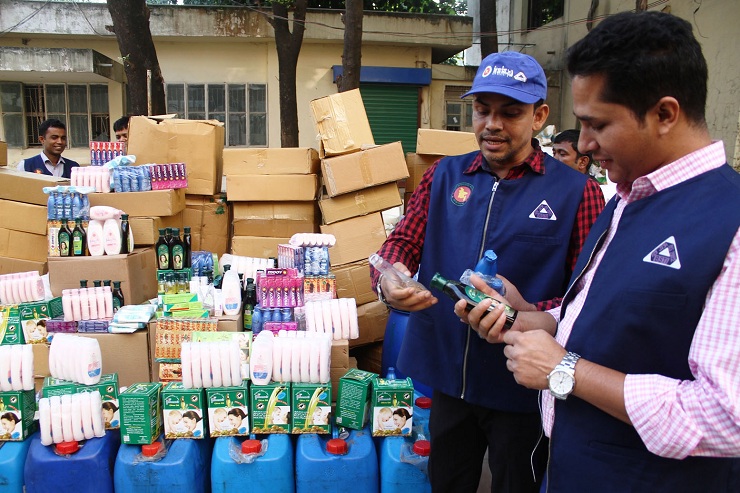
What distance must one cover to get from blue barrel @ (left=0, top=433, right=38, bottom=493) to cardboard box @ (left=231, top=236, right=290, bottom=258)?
97.4 inches

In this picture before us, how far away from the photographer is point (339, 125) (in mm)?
4445

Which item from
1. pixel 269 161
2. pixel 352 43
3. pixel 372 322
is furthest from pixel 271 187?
pixel 352 43

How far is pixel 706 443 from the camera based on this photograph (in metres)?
0.94

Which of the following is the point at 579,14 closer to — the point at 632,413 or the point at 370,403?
the point at 370,403

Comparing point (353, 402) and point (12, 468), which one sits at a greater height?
point (353, 402)

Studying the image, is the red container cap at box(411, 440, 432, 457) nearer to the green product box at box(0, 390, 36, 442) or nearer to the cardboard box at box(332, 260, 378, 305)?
the cardboard box at box(332, 260, 378, 305)

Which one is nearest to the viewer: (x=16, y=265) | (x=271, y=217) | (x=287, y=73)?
(x=16, y=265)

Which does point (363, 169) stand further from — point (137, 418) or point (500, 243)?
point (500, 243)

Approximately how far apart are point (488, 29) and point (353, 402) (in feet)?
30.0

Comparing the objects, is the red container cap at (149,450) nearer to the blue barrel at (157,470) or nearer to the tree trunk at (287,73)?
the blue barrel at (157,470)

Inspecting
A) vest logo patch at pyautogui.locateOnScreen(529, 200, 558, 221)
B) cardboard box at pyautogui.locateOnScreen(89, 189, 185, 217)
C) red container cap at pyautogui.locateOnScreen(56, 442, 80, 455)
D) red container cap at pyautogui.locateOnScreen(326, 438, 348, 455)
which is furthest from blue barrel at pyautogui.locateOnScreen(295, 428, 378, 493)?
cardboard box at pyautogui.locateOnScreen(89, 189, 185, 217)

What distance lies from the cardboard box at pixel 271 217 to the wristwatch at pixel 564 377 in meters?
3.86

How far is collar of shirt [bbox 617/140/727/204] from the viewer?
1027mm

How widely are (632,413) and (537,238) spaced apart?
2.51 feet
